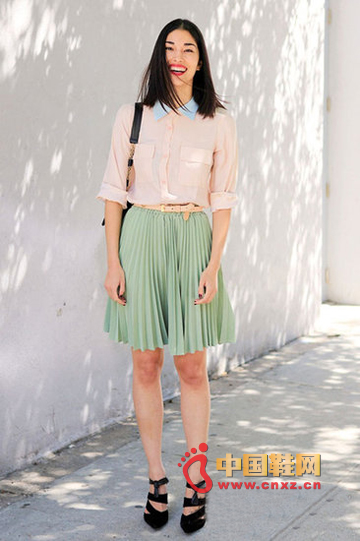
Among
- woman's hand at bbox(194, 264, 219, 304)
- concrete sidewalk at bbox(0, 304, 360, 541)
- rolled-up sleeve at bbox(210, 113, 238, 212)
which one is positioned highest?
rolled-up sleeve at bbox(210, 113, 238, 212)

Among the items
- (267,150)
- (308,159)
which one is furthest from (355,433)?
(308,159)

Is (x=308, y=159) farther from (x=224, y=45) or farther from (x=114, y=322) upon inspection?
(x=114, y=322)

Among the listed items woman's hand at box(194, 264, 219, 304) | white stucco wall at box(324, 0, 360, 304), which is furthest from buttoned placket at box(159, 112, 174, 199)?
white stucco wall at box(324, 0, 360, 304)

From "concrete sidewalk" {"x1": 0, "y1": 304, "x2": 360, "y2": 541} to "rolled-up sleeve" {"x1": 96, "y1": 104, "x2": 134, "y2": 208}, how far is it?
1363 millimetres

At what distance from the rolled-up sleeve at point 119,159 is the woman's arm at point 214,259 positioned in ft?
1.29

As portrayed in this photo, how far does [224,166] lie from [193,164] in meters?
0.15

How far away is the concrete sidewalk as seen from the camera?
3.77 meters

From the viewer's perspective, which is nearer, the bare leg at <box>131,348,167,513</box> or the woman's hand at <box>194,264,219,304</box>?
the woman's hand at <box>194,264,219,304</box>

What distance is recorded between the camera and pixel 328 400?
18.5 feet

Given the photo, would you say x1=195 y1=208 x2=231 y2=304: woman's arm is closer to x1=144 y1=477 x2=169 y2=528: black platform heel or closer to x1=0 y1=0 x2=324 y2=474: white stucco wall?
x1=144 y1=477 x2=169 y2=528: black platform heel

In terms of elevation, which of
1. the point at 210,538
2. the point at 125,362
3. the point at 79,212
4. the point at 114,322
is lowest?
the point at 210,538

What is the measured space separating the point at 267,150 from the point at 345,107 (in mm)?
2567

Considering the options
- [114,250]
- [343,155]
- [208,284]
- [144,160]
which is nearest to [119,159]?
[144,160]

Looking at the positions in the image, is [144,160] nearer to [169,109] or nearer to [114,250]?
[169,109]
